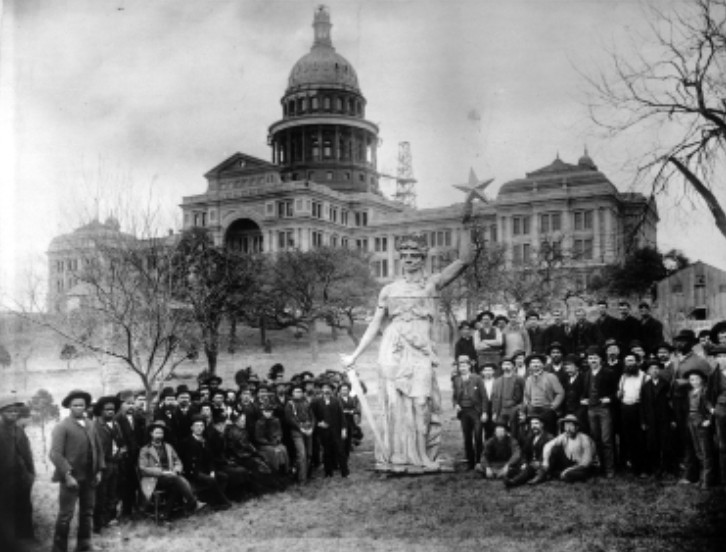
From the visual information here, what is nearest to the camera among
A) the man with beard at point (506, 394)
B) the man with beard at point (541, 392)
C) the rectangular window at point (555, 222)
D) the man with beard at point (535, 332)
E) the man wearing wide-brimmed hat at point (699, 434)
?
the man wearing wide-brimmed hat at point (699, 434)

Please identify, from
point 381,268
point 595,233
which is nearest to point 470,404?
point 595,233

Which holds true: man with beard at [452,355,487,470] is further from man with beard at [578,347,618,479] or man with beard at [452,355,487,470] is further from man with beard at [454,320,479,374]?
man with beard at [578,347,618,479]

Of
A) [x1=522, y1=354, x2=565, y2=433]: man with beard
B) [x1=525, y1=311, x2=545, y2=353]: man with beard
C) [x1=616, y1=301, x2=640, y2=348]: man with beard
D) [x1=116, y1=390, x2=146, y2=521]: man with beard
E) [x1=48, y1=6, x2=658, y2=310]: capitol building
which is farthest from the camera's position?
[x1=48, y1=6, x2=658, y2=310]: capitol building

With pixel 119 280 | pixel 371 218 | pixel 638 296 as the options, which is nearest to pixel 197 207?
pixel 371 218

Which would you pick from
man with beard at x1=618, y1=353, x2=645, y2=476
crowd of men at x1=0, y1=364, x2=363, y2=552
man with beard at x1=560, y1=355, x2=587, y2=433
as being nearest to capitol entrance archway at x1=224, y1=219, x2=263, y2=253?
crowd of men at x1=0, y1=364, x2=363, y2=552

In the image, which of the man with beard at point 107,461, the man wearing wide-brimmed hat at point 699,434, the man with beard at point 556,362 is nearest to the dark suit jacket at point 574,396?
the man with beard at point 556,362

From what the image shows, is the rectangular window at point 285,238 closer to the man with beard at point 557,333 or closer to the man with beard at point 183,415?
the man with beard at point 557,333
